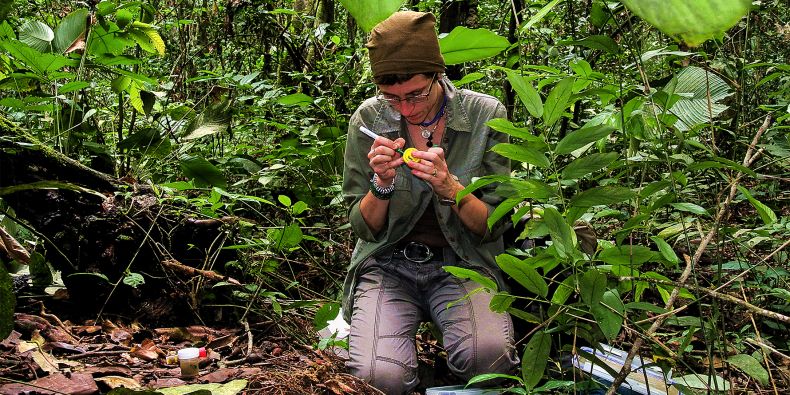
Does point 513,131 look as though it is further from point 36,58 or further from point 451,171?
point 36,58

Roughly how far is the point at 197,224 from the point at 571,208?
7.25 feet

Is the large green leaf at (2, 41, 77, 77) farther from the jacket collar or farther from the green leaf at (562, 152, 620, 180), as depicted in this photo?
the green leaf at (562, 152, 620, 180)

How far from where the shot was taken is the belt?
2961mm

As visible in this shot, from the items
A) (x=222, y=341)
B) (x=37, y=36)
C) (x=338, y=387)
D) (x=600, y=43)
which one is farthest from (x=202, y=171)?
(x=600, y=43)

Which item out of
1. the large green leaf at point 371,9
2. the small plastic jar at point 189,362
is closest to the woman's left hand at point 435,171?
the small plastic jar at point 189,362

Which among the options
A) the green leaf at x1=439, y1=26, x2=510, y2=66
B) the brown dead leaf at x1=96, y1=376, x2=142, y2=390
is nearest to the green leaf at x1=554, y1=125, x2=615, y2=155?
the green leaf at x1=439, y1=26, x2=510, y2=66

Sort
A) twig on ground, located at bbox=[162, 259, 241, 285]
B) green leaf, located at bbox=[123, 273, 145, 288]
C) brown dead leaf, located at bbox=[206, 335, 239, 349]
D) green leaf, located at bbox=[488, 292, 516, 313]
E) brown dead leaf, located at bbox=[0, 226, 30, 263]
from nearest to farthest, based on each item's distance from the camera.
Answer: brown dead leaf, located at bbox=[0, 226, 30, 263], green leaf, located at bbox=[488, 292, 516, 313], green leaf, located at bbox=[123, 273, 145, 288], brown dead leaf, located at bbox=[206, 335, 239, 349], twig on ground, located at bbox=[162, 259, 241, 285]

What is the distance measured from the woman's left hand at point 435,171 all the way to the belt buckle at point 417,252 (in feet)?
1.48

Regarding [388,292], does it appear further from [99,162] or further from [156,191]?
[99,162]

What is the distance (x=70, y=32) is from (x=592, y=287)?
292 centimetres

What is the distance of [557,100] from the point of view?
1.45 m

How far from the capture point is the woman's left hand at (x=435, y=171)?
2.46 meters

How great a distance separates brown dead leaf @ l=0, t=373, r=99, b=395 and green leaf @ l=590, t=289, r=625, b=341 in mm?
1585

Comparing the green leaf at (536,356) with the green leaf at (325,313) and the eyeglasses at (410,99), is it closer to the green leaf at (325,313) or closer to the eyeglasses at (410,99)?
the green leaf at (325,313)
